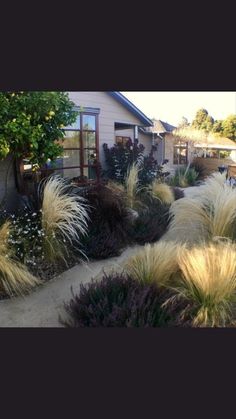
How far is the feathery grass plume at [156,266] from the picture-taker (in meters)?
3.21

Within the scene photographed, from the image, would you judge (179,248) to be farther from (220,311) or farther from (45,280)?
(45,280)

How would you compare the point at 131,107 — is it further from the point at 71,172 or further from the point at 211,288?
the point at 211,288

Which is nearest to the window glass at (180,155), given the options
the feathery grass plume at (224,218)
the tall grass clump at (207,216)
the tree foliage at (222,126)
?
the tree foliage at (222,126)

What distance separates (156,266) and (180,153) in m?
15.2

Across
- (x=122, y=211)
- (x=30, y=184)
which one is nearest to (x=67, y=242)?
(x=122, y=211)

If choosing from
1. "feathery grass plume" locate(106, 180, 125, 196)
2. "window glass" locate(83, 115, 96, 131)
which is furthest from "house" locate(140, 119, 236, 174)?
"feathery grass plume" locate(106, 180, 125, 196)

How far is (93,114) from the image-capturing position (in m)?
8.82

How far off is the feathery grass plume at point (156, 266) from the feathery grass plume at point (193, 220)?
0.84 meters

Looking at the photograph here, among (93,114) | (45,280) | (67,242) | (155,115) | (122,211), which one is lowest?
(45,280)

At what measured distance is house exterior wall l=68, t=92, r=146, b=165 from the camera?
8.67 metres

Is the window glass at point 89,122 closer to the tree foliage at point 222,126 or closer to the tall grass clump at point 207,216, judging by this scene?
the tall grass clump at point 207,216

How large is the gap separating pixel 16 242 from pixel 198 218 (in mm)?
2267

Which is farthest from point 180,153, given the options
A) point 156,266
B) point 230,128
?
point 156,266

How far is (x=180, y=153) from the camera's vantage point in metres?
17.7
